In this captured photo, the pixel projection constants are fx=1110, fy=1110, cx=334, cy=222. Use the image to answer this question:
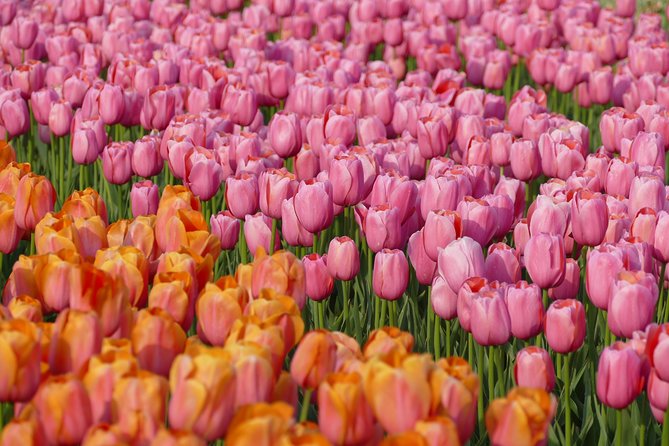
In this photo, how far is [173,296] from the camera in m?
2.47

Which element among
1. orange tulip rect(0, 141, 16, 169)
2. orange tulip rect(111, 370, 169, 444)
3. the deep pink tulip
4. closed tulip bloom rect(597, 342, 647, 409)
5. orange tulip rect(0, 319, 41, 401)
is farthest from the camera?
orange tulip rect(0, 141, 16, 169)

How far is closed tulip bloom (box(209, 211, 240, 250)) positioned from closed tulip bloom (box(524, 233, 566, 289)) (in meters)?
0.96

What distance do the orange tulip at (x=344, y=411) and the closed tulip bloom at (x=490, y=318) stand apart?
802 millimetres

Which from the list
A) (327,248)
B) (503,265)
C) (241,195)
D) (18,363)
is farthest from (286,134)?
(18,363)

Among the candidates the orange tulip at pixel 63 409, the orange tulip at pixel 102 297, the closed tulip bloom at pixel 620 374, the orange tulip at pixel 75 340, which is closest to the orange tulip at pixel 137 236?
the orange tulip at pixel 102 297

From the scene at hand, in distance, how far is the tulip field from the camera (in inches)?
77.9

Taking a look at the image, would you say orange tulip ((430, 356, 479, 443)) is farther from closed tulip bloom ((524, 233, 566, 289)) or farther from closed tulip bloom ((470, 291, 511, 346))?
closed tulip bloom ((524, 233, 566, 289))

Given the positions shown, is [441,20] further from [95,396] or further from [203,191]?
[95,396]

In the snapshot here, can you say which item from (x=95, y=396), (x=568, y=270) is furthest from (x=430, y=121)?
(x=95, y=396)

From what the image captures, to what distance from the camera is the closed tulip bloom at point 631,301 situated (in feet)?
8.84

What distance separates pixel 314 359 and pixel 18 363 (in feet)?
1.84

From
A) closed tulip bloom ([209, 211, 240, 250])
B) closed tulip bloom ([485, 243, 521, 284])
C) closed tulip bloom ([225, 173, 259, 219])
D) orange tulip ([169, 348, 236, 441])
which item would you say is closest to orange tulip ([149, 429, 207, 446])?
orange tulip ([169, 348, 236, 441])

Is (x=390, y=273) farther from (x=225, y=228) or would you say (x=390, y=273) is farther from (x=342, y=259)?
(x=225, y=228)

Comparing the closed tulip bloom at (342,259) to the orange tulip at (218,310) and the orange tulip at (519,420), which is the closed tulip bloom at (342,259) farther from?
the orange tulip at (519,420)
